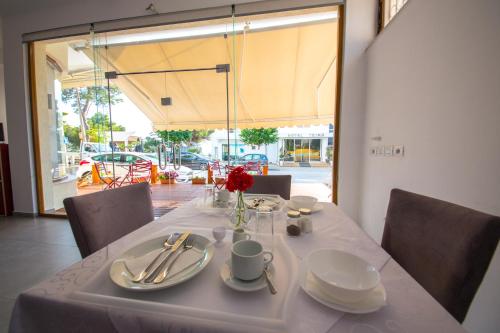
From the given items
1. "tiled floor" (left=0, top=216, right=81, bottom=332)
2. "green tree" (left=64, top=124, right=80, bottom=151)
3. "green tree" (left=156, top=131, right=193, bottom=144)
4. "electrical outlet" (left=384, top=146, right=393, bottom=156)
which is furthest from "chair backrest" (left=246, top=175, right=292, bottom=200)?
"green tree" (left=156, top=131, right=193, bottom=144)

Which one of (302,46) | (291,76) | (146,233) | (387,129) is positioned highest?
(302,46)

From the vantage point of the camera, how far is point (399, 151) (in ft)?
5.30

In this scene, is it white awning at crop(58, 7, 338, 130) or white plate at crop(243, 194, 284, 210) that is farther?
white awning at crop(58, 7, 338, 130)

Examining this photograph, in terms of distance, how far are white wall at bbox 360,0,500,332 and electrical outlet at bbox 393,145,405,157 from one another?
4cm

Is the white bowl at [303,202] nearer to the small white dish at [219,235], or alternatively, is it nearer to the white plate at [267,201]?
the white plate at [267,201]

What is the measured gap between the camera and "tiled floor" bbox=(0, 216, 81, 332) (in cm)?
153

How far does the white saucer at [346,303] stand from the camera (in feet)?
1.46

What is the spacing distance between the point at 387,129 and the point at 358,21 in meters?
1.25

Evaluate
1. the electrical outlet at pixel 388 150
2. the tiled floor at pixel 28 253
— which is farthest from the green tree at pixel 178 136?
the electrical outlet at pixel 388 150

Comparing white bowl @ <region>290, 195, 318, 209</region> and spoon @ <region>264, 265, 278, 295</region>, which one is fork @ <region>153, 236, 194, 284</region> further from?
white bowl @ <region>290, 195, 318, 209</region>

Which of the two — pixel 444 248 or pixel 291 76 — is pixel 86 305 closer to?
pixel 444 248

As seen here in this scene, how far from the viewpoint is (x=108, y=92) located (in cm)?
311

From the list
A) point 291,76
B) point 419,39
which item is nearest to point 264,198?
point 419,39

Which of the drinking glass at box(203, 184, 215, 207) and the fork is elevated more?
the drinking glass at box(203, 184, 215, 207)
